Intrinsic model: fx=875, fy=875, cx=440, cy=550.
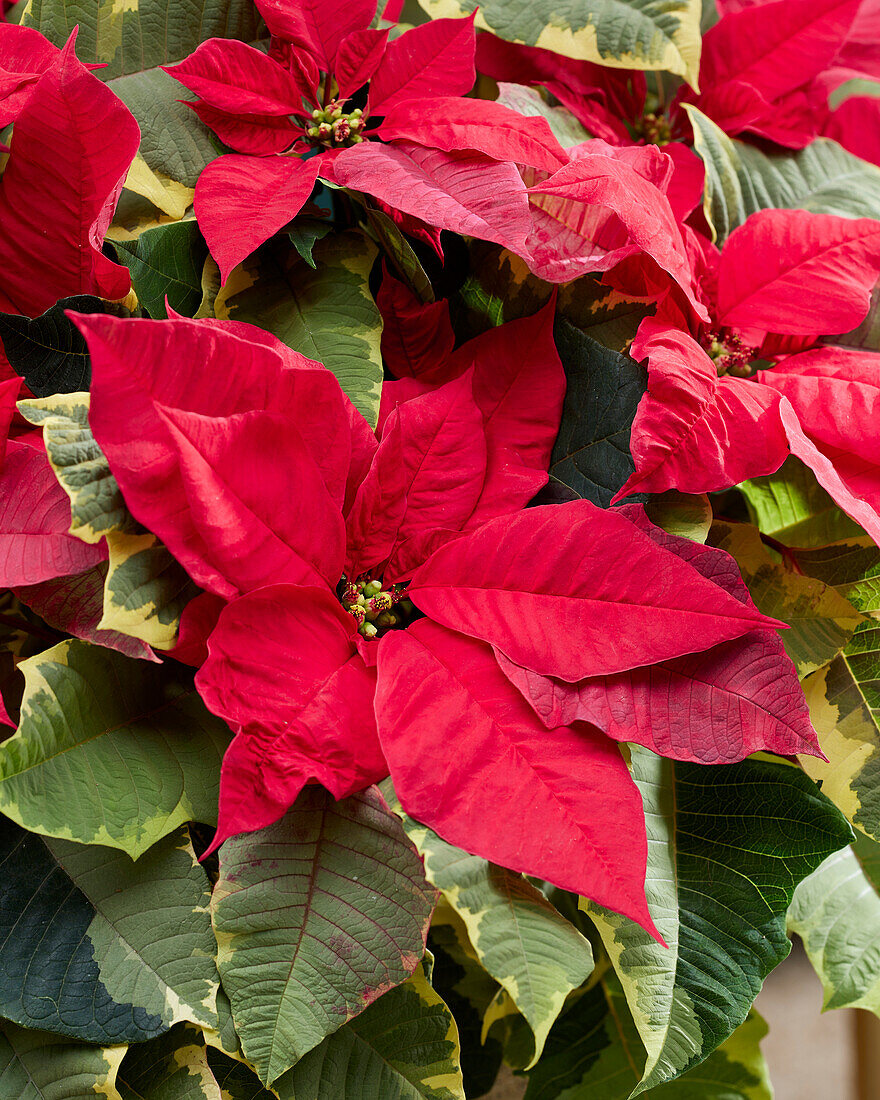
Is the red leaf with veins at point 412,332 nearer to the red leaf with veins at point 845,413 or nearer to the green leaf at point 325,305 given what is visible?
the green leaf at point 325,305

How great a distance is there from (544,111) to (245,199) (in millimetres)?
187

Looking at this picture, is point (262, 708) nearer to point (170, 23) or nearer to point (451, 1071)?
point (451, 1071)

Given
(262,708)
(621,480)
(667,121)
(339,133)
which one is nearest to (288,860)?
(262,708)

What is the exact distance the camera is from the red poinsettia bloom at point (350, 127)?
0.35 meters

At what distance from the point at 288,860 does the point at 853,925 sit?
0.33m

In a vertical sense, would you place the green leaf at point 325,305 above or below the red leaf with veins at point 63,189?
below

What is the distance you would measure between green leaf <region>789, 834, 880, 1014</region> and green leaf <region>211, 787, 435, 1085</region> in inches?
9.7

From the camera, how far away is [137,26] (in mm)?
416

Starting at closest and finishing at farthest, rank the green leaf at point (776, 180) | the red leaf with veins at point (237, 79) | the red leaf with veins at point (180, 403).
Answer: the red leaf with veins at point (180, 403) → the red leaf with veins at point (237, 79) → the green leaf at point (776, 180)

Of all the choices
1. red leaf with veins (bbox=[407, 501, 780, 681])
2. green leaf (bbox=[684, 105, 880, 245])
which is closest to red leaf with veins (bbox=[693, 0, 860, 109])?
green leaf (bbox=[684, 105, 880, 245])

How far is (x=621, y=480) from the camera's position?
369mm

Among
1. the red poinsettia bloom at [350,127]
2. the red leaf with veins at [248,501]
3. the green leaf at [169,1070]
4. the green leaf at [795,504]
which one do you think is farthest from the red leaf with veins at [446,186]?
the green leaf at [169,1070]

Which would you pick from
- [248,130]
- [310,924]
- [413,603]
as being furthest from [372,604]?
[248,130]

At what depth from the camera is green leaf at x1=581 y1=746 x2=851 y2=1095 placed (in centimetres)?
36
